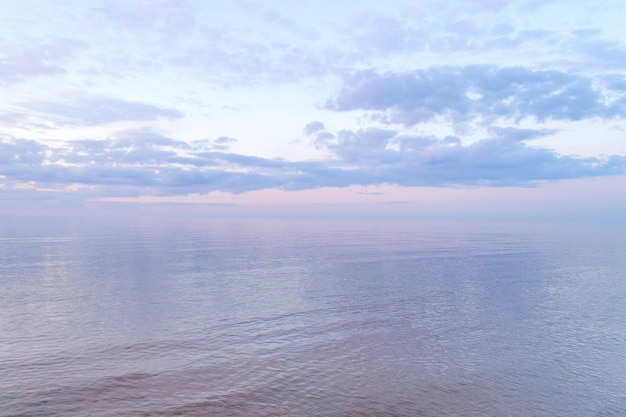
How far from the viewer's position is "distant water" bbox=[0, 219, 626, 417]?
2277 cm

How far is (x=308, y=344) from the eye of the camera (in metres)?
31.5

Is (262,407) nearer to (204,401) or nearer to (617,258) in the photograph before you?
(204,401)

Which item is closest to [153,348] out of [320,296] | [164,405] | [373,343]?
[164,405]

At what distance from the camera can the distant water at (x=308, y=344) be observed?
22.8 metres

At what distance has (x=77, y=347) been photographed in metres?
29.9

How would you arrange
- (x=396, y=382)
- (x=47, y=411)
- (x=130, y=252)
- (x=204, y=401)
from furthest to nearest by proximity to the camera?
(x=130, y=252)
(x=396, y=382)
(x=204, y=401)
(x=47, y=411)

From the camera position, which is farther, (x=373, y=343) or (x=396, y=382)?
(x=373, y=343)

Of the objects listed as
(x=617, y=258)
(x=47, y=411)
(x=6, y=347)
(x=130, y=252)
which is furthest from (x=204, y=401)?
(x=617, y=258)

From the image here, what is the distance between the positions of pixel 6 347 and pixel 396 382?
81.8ft

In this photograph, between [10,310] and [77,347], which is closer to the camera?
[77,347]

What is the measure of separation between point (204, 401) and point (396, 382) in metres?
10.5

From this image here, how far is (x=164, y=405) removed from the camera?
21.8m

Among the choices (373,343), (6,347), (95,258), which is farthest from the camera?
(95,258)

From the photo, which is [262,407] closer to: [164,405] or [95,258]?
[164,405]
